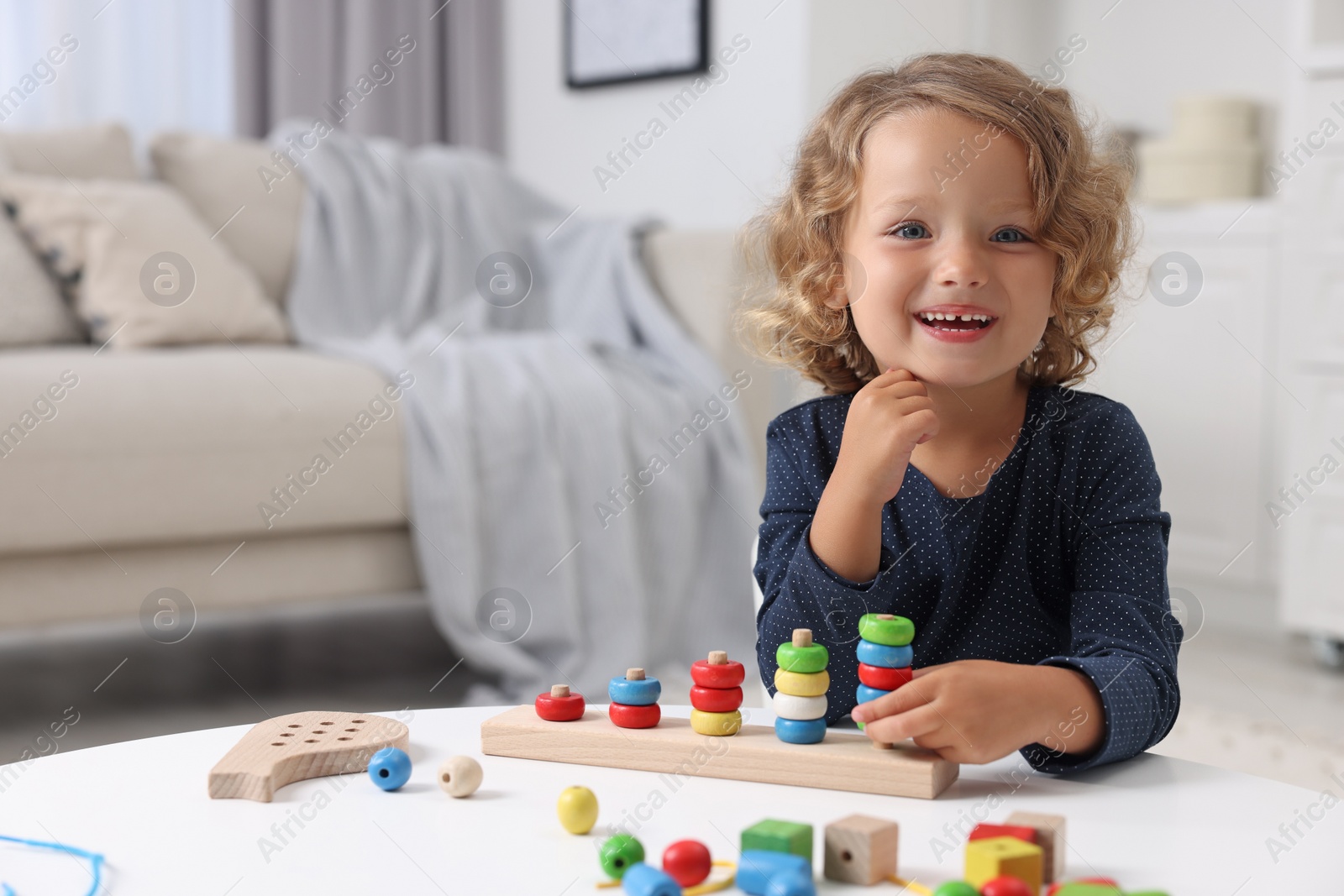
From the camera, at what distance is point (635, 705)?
676mm

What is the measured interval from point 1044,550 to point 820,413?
0.17 meters

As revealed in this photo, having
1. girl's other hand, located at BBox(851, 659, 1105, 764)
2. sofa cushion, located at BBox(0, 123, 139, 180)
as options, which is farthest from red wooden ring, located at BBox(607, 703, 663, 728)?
sofa cushion, located at BBox(0, 123, 139, 180)

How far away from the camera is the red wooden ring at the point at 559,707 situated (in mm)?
679

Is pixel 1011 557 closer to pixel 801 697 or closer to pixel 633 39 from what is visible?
pixel 801 697

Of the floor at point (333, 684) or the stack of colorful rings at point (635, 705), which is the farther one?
the floor at point (333, 684)

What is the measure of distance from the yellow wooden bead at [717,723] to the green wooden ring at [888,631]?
0.26 feet

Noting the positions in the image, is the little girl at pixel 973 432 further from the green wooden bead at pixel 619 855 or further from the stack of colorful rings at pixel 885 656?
the green wooden bead at pixel 619 855

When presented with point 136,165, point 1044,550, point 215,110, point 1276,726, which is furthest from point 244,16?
point 1044,550

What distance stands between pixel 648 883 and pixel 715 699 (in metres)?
0.19

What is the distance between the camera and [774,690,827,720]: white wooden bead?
64cm

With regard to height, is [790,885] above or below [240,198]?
below

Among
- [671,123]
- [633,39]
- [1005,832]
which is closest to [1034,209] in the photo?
[1005,832]

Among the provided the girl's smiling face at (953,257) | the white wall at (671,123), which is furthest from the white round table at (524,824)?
the white wall at (671,123)

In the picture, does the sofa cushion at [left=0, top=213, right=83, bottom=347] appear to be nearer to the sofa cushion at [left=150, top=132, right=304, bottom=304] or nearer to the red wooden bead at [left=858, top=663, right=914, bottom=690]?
the sofa cushion at [left=150, top=132, right=304, bottom=304]
